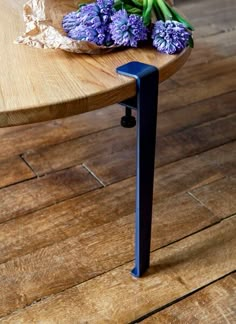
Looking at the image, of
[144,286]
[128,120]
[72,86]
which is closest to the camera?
[72,86]

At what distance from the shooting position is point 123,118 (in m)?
1.44

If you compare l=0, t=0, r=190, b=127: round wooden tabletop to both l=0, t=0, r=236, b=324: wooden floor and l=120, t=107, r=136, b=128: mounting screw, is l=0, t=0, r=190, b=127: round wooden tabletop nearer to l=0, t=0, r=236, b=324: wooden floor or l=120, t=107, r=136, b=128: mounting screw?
l=0, t=0, r=236, b=324: wooden floor

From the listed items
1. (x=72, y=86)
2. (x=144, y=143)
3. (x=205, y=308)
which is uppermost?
(x=72, y=86)

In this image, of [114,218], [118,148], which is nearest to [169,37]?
[114,218]

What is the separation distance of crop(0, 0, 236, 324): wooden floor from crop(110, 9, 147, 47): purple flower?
45 cm

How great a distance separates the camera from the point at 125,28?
0.80m

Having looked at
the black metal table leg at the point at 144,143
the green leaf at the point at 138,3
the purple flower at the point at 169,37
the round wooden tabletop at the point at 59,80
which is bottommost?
the black metal table leg at the point at 144,143

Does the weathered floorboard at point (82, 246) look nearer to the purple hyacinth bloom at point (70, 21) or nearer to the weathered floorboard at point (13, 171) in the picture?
the weathered floorboard at point (13, 171)

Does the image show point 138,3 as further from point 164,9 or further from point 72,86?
point 72,86

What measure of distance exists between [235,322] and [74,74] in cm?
52

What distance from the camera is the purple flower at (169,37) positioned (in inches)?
31.9

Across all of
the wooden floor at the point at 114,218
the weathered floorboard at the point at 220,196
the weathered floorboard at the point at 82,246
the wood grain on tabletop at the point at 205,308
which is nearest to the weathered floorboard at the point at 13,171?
the wooden floor at the point at 114,218

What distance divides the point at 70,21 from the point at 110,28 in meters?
0.08

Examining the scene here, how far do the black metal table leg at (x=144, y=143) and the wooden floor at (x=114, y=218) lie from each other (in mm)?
76
